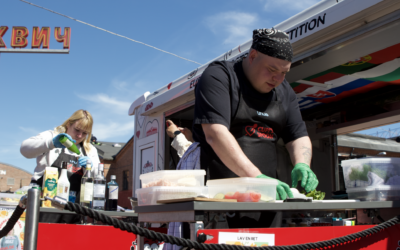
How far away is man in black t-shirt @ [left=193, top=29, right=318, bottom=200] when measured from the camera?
72.0 inches

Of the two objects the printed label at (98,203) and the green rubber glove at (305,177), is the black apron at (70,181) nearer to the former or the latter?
the printed label at (98,203)

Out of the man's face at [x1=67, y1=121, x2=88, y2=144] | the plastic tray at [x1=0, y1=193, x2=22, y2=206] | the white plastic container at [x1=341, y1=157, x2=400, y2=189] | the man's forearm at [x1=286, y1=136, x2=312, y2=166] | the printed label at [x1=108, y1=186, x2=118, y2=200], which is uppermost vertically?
the man's face at [x1=67, y1=121, x2=88, y2=144]

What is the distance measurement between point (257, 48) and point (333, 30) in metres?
1.10

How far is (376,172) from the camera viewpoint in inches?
69.4

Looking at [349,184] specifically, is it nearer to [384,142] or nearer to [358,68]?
[358,68]

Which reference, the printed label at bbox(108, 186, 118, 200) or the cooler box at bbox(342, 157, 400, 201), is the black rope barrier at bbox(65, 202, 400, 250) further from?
Answer: the printed label at bbox(108, 186, 118, 200)

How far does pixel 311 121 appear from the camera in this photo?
5.54 meters

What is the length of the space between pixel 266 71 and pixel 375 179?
0.77 metres

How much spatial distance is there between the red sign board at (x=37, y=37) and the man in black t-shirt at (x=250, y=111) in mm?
19037

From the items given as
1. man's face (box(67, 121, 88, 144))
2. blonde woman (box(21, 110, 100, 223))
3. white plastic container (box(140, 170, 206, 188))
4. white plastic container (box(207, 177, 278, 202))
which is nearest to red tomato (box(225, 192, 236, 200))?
white plastic container (box(207, 177, 278, 202))

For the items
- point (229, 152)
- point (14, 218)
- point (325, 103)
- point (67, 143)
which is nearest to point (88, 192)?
point (67, 143)

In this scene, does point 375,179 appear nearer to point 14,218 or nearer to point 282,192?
point 282,192

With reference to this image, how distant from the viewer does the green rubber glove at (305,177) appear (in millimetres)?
1807

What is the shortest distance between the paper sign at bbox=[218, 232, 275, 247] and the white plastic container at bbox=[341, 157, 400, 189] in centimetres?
78
